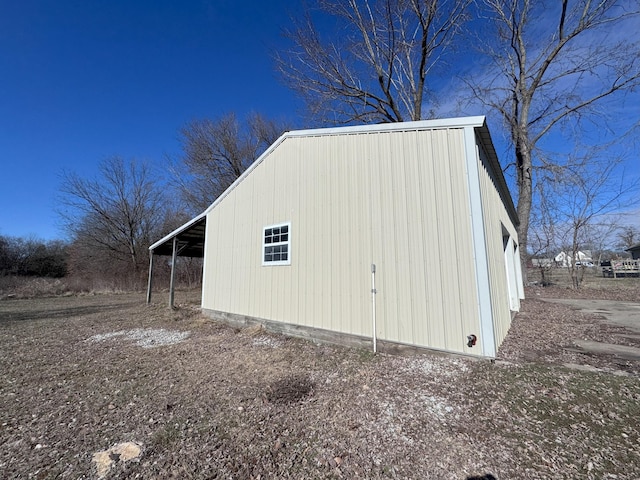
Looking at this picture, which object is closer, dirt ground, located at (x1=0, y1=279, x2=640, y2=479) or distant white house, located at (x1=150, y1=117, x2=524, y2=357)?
dirt ground, located at (x1=0, y1=279, x2=640, y2=479)

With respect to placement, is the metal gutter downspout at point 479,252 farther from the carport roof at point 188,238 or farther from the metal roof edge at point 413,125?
the carport roof at point 188,238

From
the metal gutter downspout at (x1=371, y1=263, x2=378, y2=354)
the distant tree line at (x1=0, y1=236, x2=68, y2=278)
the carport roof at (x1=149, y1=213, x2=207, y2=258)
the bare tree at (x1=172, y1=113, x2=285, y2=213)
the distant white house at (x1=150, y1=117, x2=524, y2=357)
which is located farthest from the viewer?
the distant tree line at (x1=0, y1=236, x2=68, y2=278)

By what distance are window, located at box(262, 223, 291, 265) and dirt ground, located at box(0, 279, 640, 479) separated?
6.41 feet

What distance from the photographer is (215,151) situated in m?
19.7

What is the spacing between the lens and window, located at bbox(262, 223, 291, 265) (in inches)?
240

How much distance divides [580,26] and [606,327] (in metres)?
12.8

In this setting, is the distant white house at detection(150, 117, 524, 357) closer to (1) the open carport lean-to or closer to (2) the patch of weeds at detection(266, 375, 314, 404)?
(2) the patch of weeds at detection(266, 375, 314, 404)

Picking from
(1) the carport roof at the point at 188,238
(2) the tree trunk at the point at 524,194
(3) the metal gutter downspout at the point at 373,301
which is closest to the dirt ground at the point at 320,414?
(3) the metal gutter downspout at the point at 373,301

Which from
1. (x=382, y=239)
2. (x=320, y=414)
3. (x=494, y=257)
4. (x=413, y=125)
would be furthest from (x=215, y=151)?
(x=320, y=414)

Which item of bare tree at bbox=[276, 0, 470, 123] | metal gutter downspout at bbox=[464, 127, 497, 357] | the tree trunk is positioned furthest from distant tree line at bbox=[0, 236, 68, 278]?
the tree trunk

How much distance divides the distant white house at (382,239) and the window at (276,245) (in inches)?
1.0

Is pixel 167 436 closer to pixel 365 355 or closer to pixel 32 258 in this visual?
pixel 365 355

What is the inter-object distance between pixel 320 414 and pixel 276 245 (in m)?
4.04

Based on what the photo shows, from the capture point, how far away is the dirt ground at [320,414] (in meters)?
2.07
